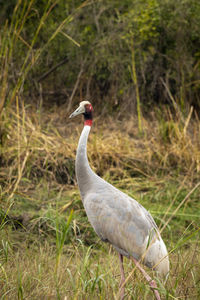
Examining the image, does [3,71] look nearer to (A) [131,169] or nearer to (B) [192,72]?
(A) [131,169]

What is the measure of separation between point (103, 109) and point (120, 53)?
3.38 feet

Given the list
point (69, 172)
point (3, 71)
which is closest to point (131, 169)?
point (69, 172)

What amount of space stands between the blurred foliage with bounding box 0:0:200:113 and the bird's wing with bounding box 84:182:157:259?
4548 millimetres

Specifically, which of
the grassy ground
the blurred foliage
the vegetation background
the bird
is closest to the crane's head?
the bird

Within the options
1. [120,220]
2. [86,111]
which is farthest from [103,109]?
[120,220]

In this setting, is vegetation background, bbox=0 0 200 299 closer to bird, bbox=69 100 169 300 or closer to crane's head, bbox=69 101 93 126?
bird, bbox=69 100 169 300

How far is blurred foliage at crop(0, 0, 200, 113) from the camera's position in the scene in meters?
8.02

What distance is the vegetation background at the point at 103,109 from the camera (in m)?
5.10

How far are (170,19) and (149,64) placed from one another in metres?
0.86

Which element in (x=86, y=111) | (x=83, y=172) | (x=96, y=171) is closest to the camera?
(x=83, y=172)

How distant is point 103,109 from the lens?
808 cm

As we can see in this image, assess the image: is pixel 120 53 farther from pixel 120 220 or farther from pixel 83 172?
pixel 120 220

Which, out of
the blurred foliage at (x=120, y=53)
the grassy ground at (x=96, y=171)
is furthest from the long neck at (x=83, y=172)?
the blurred foliage at (x=120, y=53)

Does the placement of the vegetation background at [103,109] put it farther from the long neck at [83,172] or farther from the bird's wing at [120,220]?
the long neck at [83,172]
